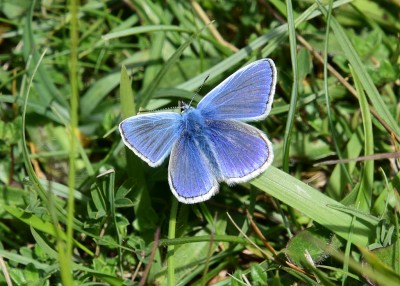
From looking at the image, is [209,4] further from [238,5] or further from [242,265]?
[242,265]

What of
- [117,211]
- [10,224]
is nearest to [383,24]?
[117,211]

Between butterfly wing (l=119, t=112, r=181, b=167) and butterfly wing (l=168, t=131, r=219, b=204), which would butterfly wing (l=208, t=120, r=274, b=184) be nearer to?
butterfly wing (l=168, t=131, r=219, b=204)

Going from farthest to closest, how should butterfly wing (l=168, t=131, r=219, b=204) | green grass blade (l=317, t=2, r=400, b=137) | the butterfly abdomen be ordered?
green grass blade (l=317, t=2, r=400, b=137) < the butterfly abdomen < butterfly wing (l=168, t=131, r=219, b=204)

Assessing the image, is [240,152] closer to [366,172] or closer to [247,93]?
[247,93]

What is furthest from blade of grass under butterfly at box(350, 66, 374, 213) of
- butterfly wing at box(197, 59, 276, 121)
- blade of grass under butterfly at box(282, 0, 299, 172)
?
butterfly wing at box(197, 59, 276, 121)

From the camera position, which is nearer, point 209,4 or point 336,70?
point 336,70

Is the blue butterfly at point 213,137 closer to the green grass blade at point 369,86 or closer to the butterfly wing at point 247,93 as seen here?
the butterfly wing at point 247,93
